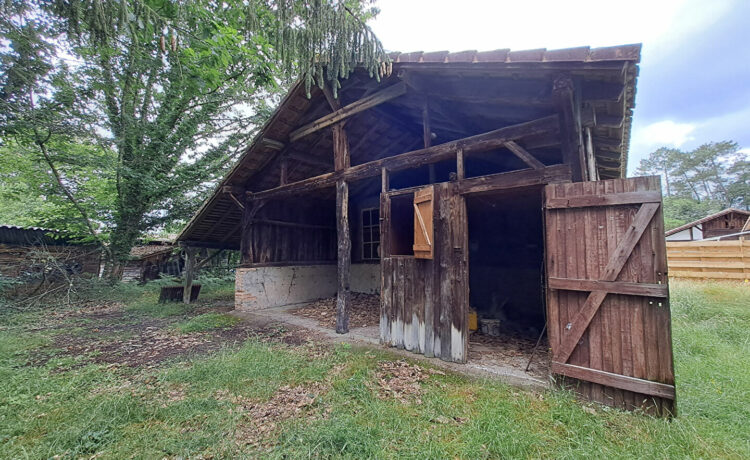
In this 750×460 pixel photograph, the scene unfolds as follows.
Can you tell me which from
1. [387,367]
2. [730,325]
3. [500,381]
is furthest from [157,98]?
[730,325]

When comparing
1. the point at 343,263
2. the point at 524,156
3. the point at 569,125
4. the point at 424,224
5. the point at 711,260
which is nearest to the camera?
the point at 569,125

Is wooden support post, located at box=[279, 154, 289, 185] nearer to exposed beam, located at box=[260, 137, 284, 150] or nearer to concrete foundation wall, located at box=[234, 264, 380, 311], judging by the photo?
exposed beam, located at box=[260, 137, 284, 150]

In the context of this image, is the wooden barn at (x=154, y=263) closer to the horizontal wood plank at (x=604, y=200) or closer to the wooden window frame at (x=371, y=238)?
the wooden window frame at (x=371, y=238)

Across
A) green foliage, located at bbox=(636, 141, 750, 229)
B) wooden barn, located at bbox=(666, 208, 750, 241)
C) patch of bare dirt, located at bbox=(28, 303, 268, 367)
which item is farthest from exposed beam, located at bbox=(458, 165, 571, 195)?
green foliage, located at bbox=(636, 141, 750, 229)

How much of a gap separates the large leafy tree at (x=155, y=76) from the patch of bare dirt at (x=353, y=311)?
476cm

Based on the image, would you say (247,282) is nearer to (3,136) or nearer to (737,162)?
(3,136)

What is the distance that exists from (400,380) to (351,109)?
14.6ft

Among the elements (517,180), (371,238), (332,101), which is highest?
(332,101)

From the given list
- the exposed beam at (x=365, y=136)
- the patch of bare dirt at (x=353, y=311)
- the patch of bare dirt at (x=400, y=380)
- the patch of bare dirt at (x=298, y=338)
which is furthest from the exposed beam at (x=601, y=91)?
the patch of bare dirt at (x=353, y=311)

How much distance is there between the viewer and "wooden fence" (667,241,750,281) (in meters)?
8.93

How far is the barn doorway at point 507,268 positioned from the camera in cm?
573

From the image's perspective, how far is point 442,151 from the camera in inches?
173

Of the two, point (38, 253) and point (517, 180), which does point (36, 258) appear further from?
point (517, 180)

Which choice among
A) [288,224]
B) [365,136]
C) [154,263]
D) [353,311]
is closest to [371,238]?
[288,224]
